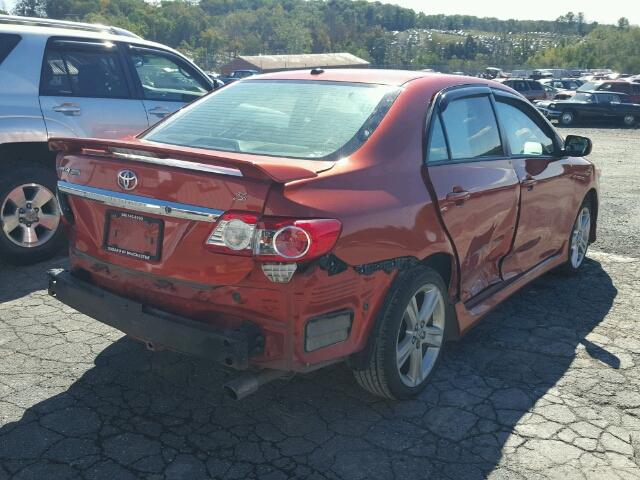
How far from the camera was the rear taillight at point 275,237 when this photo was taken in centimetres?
267

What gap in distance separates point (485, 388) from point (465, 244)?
2.70 ft

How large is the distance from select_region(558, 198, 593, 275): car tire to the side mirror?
2.29 ft

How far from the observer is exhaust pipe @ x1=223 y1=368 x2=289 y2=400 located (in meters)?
2.80

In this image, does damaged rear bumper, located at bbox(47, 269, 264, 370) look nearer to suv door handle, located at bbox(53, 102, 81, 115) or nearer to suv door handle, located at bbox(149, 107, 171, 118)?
suv door handle, located at bbox(53, 102, 81, 115)

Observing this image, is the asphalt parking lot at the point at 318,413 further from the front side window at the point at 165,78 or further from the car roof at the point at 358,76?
the front side window at the point at 165,78

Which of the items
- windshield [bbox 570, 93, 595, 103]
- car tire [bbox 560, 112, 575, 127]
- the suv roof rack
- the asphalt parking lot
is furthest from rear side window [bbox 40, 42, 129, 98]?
windshield [bbox 570, 93, 595, 103]

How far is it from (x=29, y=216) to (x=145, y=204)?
314 cm

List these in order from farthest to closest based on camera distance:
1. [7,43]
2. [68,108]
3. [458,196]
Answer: [68,108] < [7,43] < [458,196]

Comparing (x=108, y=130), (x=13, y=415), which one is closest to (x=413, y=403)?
(x=13, y=415)

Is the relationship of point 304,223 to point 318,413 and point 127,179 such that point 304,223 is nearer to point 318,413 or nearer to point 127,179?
point 127,179

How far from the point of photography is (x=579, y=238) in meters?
5.88

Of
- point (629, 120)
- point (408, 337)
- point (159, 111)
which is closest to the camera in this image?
point (408, 337)

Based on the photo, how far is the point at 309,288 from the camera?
8.96ft

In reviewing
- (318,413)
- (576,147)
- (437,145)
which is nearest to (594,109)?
(576,147)
